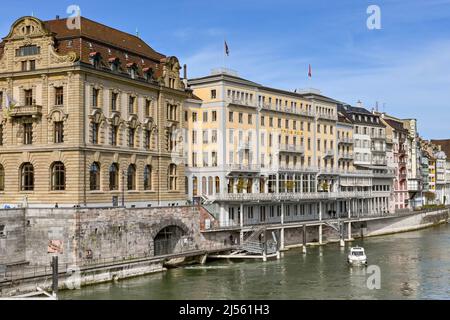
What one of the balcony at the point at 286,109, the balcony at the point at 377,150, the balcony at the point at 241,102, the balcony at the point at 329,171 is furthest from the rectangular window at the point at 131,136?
the balcony at the point at 377,150

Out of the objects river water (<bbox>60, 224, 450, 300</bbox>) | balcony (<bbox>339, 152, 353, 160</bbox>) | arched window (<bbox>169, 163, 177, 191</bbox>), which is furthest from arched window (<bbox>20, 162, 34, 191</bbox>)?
balcony (<bbox>339, 152, 353, 160</bbox>)

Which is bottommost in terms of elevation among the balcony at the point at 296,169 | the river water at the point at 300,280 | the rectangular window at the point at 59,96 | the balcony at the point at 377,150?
the river water at the point at 300,280

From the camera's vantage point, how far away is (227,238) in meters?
78.2

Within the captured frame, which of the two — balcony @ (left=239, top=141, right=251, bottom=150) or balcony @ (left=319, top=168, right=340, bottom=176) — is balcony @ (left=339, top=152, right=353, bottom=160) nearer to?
balcony @ (left=319, top=168, right=340, bottom=176)

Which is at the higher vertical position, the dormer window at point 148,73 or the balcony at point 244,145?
the dormer window at point 148,73

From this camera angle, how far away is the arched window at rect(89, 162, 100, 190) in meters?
63.4

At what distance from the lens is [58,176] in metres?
62.7

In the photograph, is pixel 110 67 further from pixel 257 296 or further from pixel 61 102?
pixel 257 296

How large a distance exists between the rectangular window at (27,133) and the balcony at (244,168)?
3048cm

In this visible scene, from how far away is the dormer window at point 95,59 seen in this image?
2501 inches

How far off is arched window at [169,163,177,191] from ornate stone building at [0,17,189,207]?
643cm

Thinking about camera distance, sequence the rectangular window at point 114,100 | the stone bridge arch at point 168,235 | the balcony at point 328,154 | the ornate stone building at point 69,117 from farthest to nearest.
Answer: the balcony at point 328,154 → the stone bridge arch at point 168,235 → the rectangular window at point 114,100 → the ornate stone building at point 69,117

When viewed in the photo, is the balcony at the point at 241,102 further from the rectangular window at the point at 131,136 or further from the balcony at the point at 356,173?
the balcony at the point at 356,173
